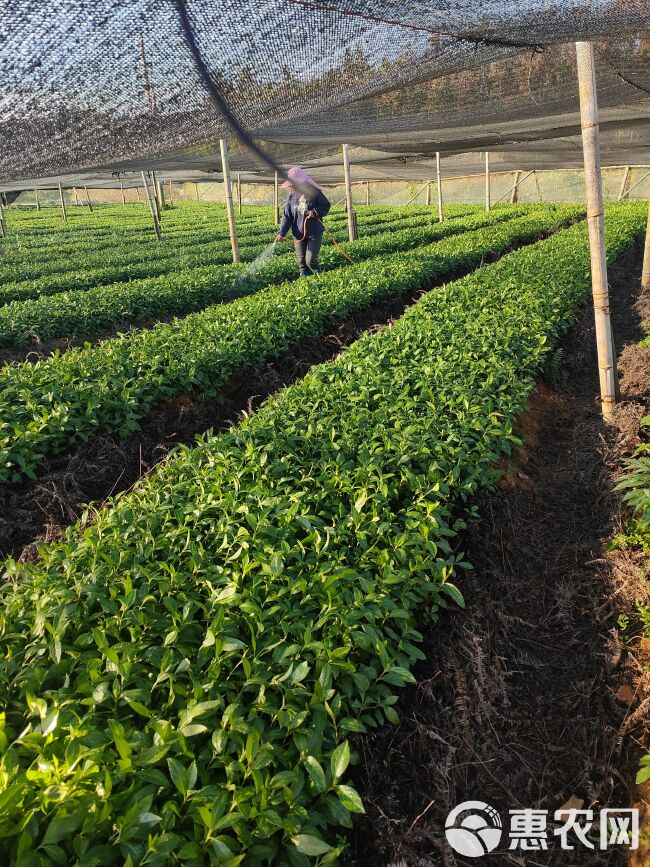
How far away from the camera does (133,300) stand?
26.4 ft

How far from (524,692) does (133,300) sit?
24.3 ft

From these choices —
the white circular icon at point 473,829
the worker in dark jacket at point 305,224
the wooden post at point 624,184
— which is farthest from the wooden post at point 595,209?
the wooden post at point 624,184

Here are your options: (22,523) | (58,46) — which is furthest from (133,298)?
(58,46)

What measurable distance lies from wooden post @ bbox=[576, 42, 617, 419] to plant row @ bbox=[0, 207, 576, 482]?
2.93 meters

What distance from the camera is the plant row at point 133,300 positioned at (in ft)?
23.0

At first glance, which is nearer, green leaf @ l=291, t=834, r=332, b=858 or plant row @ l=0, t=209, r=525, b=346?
green leaf @ l=291, t=834, r=332, b=858

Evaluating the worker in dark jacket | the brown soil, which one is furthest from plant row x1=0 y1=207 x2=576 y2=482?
the brown soil

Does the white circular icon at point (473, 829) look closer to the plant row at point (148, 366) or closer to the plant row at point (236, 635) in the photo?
the plant row at point (236, 635)

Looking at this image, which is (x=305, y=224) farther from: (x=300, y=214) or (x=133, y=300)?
(x=133, y=300)

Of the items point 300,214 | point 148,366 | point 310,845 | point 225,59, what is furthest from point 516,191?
point 310,845

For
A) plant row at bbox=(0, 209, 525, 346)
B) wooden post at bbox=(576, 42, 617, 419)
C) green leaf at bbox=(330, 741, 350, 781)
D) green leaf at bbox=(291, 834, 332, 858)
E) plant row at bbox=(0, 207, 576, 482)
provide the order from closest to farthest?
1. green leaf at bbox=(291, 834, 332, 858)
2. green leaf at bbox=(330, 741, 350, 781)
3. wooden post at bbox=(576, 42, 617, 419)
4. plant row at bbox=(0, 207, 576, 482)
5. plant row at bbox=(0, 209, 525, 346)

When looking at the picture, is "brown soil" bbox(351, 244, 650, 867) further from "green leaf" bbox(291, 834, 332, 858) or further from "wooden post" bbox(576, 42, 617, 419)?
"wooden post" bbox(576, 42, 617, 419)

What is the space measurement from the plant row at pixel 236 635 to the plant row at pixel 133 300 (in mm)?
4935

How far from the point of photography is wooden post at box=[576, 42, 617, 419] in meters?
3.54
